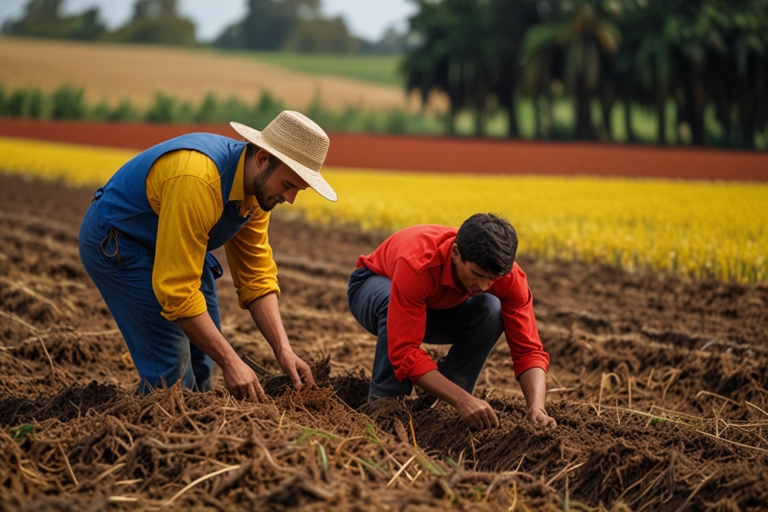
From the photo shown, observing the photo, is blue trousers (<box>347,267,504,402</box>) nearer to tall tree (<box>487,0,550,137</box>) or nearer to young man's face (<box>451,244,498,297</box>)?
young man's face (<box>451,244,498,297</box>)

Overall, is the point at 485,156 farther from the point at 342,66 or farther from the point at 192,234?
the point at 342,66

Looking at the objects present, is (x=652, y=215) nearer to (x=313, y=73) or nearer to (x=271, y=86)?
(x=271, y=86)

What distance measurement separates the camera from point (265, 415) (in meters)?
3.49

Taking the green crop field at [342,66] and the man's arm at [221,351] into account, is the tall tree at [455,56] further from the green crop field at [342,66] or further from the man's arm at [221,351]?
the man's arm at [221,351]

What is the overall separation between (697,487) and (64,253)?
25.1 ft

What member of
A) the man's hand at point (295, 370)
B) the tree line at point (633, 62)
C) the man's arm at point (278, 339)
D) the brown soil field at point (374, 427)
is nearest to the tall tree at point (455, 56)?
the tree line at point (633, 62)

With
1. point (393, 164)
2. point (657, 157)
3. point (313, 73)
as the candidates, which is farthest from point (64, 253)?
point (313, 73)

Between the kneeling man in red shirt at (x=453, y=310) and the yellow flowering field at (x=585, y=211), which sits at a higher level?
the kneeling man in red shirt at (x=453, y=310)

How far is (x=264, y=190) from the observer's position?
142 inches

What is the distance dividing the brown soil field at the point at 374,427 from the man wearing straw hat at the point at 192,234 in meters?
0.29

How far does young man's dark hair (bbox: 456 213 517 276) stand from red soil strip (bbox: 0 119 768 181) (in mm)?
16928

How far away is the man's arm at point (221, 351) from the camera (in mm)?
3516

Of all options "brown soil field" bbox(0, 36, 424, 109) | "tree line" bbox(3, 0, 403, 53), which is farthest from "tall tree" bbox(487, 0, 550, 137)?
→ "tree line" bbox(3, 0, 403, 53)

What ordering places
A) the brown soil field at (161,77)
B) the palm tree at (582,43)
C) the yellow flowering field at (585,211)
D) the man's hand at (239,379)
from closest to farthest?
the man's hand at (239,379), the yellow flowering field at (585,211), the palm tree at (582,43), the brown soil field at (161,77)
